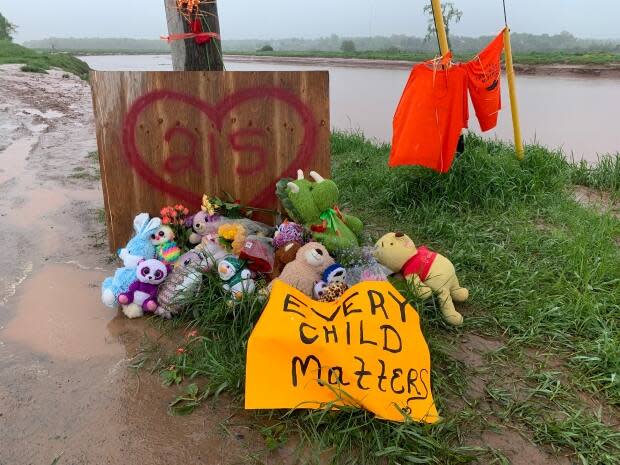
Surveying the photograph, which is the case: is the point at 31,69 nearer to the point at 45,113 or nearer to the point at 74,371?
the point at 45,113

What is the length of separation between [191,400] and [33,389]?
72cm

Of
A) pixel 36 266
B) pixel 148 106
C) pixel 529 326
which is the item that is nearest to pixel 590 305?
pixel 529 326

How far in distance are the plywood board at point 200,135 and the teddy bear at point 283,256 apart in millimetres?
821

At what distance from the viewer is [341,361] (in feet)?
6.72

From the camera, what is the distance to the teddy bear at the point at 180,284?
8.87ft

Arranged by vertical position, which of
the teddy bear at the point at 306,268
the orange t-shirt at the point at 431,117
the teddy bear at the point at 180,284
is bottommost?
the teddy bear at the point at 180,284

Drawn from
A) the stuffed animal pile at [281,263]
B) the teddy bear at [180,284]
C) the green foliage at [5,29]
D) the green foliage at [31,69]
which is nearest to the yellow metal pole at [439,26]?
the stuffed animal pile at [281,263]

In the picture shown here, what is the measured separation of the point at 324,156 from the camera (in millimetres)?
3520

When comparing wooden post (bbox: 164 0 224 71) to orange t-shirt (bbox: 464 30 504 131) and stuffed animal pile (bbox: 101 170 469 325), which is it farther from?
orange t-shirt (bbox: 464 30 504 131)

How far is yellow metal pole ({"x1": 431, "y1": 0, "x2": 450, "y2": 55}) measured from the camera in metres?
4.22

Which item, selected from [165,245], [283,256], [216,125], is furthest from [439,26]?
[165,245]

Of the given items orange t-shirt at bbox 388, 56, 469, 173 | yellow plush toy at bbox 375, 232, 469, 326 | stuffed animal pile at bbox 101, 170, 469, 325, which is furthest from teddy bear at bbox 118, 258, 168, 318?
orange t-shirt at bbox 388, 56, 469, 173

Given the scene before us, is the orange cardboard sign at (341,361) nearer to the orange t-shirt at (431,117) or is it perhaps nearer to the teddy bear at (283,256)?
the teddy bear at (283,256)

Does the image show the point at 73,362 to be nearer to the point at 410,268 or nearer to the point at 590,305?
the point at 410,268
